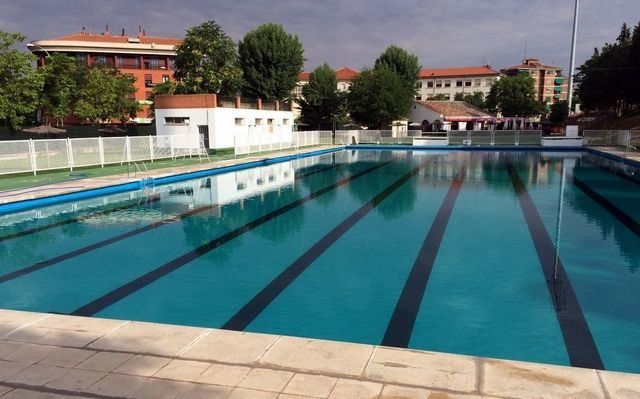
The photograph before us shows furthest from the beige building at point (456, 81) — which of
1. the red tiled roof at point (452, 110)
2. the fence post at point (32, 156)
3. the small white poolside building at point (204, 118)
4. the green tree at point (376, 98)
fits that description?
the fence post at point (32, 156)

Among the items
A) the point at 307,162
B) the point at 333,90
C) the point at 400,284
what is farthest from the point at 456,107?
the point at 400,284

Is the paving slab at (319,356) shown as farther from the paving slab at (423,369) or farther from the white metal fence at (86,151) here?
the white metal fence at (86,151)

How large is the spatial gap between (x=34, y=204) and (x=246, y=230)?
21.4ft

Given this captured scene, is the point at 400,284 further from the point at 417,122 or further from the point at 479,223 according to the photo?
the point at 417,122

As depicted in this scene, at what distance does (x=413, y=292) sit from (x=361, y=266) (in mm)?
1391

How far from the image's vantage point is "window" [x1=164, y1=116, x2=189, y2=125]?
2837 centimetres

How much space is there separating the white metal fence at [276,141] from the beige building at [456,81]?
2631 inches

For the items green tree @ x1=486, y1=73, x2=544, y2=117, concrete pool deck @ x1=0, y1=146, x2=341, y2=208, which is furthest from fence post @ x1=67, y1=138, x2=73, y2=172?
green tree @ x1=486, y1=73, x2=544, y2=117

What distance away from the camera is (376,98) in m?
47.3

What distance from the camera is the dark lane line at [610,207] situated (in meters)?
10.4

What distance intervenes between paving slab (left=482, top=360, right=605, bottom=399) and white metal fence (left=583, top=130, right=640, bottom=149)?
3023cm

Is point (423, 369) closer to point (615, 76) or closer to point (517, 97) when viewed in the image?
point (615, 76)

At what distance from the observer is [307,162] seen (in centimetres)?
2647

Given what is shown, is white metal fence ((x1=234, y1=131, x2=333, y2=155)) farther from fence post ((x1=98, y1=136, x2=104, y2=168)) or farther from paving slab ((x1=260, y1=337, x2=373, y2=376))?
paving slab ((x1=260, y1=337, x2=373, y2=376))
